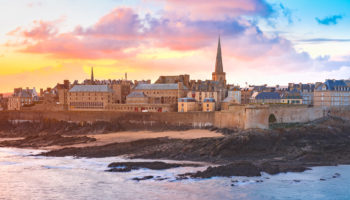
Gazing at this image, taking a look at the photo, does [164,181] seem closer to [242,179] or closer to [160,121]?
[242,179]

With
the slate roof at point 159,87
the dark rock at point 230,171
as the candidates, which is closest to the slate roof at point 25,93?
the slate roof at point 159,87

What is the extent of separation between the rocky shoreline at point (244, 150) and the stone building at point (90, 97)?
19.0 m

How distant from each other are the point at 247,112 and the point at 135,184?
72.3 feet

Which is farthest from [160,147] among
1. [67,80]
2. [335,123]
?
[67,80]

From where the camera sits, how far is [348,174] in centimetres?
2755

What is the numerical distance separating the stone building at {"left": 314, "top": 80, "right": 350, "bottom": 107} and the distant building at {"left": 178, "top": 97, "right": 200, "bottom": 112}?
18015 mm

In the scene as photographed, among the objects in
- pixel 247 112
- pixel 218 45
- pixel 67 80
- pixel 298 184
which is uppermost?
pixel 218 45

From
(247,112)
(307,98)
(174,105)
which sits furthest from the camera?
(307,98)

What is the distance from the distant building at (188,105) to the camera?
5456 cm

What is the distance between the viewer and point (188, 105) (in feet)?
179

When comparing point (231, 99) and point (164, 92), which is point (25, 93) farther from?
point (231, 99)

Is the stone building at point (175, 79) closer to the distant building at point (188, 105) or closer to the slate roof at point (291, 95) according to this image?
the distant building at point (188, 105)

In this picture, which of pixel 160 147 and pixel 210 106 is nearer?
pixel 160 147

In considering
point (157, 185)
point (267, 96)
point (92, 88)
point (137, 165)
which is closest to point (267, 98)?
point (267, 96)
